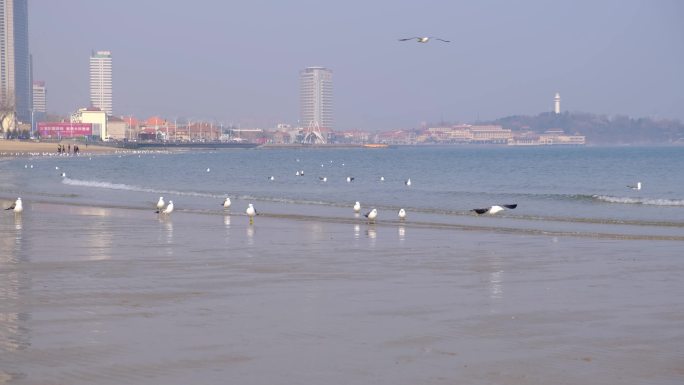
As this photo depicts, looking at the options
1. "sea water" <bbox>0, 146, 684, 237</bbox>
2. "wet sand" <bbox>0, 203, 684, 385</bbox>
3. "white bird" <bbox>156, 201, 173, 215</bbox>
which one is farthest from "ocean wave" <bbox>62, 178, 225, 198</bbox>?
"wet sand" <bbox>0, 203, 684, 385</bbox>

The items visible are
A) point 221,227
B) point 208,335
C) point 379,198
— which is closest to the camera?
point 208,335

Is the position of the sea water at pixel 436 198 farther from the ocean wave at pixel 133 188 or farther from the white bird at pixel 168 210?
the white bird at pixel 168 210

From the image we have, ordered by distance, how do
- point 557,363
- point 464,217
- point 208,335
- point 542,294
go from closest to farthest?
1. point 557,363
2. point 208,335
3. point 542,294
4. point 464,217

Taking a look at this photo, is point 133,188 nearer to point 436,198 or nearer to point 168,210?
point 436,198

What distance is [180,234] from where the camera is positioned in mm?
20172

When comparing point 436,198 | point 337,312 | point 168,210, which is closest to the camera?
point 337,312

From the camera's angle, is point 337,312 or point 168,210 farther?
point 168,210

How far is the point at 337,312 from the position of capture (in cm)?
1069

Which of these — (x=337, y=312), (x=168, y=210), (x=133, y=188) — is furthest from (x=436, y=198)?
(x=337, y=312)

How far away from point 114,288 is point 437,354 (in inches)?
194

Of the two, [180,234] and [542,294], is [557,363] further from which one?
[180,234]

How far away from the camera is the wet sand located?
8125 millimetres

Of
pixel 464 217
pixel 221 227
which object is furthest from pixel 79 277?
pixel 464 217

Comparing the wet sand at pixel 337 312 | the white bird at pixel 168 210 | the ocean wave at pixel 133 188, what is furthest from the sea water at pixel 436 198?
the wet sand at pixel 337 312
